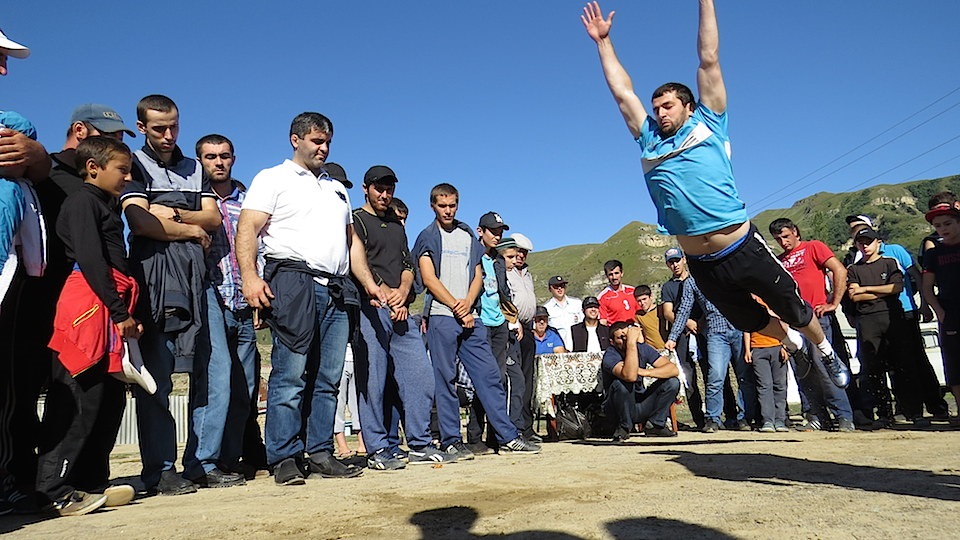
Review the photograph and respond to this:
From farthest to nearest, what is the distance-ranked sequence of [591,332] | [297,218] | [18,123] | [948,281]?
[591,332] → [948,281] → [297,218] → [18,123]

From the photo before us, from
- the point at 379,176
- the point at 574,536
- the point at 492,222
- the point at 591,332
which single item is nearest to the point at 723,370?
the point at 591,332

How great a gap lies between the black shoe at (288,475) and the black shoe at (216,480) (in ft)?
1.17

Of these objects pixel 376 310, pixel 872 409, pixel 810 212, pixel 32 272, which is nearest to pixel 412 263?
pixel 376 310

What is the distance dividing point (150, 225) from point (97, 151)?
52 cm

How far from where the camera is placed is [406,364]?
5602mm

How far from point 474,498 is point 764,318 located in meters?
2.54

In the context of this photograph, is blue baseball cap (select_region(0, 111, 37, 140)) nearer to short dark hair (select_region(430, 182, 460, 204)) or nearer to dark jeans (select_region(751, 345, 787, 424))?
short dark hair (select_region(430, 182, 460, 204))

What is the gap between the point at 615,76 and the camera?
453 cm

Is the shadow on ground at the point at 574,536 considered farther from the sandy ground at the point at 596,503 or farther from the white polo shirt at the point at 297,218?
the white polo shirt at the point at 297,218

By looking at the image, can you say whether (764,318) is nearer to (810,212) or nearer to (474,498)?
(474,498)

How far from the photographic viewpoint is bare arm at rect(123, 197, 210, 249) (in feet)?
14.0

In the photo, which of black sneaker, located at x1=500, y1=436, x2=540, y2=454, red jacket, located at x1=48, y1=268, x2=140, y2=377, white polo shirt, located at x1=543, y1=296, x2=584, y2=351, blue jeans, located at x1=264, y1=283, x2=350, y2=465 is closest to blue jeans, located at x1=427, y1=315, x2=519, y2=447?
black sneaker, located at x1=500, y1=436, x2=540, y2=454

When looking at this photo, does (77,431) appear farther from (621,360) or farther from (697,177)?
(621,360)

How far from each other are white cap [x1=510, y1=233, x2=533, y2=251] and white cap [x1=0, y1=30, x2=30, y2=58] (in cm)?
558
